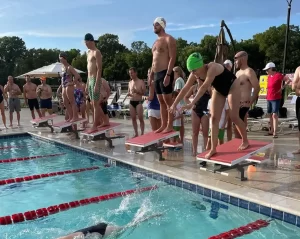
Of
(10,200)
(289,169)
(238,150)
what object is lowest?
(10,200)

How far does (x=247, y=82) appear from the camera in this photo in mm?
6008

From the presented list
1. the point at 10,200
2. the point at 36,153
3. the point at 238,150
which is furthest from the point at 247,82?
the point at 36,153

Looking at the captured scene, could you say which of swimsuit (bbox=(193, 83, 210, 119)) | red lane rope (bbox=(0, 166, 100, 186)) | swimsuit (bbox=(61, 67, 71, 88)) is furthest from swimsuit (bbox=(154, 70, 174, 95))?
swimsuit (bbox=(61, 67, 71, 88))

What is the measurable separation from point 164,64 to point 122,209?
286 centimetres

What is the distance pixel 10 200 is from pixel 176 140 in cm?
332

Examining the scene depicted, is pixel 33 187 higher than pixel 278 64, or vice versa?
pixel 278 64

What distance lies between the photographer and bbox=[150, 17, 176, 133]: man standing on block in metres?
6.06

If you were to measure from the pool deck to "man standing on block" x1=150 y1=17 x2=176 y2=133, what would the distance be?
736mm

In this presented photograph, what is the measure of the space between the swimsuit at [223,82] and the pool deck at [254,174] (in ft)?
4.10

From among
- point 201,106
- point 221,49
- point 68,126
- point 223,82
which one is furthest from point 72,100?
point 223,82

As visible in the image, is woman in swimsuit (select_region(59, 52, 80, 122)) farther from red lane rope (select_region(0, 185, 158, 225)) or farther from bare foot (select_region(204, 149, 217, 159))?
bare foot (select_region(204, 149, 217, 159))

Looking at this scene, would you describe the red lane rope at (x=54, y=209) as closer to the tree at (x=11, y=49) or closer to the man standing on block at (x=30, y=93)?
the man standing on block at (x=30, y=93)

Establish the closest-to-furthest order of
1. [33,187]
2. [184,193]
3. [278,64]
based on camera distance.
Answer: [184,193], [33,187], [278,64]

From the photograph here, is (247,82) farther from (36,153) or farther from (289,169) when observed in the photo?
(36,153)
